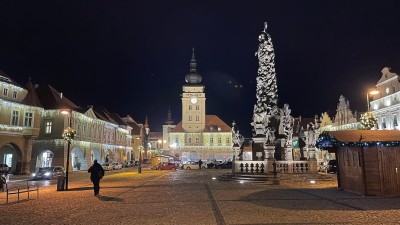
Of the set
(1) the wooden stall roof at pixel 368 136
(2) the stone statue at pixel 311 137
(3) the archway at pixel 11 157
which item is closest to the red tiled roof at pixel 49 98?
(3) the archway at pixel 11 157

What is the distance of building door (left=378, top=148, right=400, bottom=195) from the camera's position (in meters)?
15.5

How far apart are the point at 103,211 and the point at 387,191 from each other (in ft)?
41.3

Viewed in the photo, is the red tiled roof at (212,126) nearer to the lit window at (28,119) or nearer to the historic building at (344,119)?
the historic building at (344,119)

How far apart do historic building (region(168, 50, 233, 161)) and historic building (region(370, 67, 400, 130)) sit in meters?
45.9

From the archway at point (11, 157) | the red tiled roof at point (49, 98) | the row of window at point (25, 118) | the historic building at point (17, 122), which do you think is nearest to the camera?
the historic building at point (17, 122)

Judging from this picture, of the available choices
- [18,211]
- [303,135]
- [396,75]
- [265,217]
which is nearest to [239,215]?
[265,217]

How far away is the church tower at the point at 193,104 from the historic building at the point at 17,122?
53.9 meters

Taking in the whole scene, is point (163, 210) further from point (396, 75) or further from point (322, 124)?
point (322, 124)

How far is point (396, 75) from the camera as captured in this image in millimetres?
50594

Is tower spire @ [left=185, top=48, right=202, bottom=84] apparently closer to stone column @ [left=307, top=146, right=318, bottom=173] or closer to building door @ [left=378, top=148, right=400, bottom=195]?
stone column @ [left=307, top=146, right=318, bottom=173]

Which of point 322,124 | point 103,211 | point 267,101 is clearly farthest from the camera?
point 322,124

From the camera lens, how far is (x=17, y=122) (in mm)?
40281

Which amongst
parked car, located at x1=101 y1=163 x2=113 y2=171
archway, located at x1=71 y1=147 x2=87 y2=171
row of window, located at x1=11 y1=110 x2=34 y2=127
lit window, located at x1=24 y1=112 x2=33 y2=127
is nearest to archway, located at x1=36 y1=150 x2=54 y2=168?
archway, located at x1=71 y1=147 x2=87 y2=171

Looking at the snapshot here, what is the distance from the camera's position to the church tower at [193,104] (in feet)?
313
